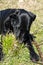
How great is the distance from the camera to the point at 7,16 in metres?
5.05

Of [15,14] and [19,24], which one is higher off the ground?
[15,14]

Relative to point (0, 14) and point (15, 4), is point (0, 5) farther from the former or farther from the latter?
point (0, 14)

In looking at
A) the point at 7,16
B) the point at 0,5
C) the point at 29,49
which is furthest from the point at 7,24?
the point at 0,5

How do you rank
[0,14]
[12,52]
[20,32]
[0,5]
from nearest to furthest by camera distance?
[12,52] < [20,32] < [0,14] < [0,5]

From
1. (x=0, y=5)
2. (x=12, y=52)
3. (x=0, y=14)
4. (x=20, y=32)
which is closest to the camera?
(x=12, y=52)

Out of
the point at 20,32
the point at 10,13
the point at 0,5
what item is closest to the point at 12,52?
Answer: the point at 20,32

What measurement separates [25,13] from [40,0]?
5545 mm

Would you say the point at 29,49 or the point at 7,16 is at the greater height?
the point at 7,16

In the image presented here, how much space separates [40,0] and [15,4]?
1.03 metres

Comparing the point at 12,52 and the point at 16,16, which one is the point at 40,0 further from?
the point at 12,52

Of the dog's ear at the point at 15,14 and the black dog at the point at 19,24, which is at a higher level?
the dog's ear at the point at 15,14

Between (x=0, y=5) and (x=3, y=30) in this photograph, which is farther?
(x=0, y=5)

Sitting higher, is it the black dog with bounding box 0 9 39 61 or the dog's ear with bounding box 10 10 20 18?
the dog's ear with bounding box 10 10 20 18

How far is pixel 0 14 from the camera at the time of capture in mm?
5348
